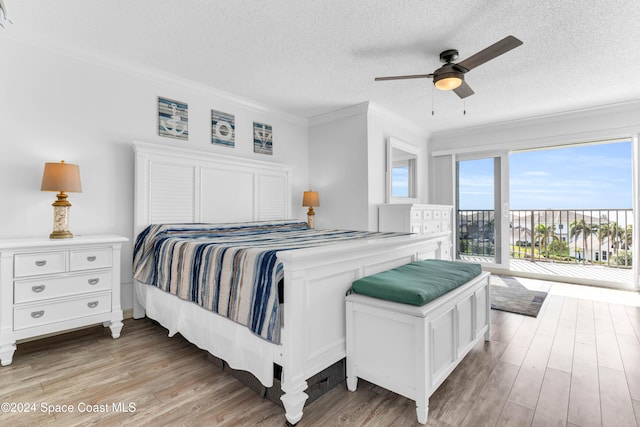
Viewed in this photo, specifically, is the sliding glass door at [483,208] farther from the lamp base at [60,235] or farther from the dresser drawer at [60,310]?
the lamp base at [60,235]

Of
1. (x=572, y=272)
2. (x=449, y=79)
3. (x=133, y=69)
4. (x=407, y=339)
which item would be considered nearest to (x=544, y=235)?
(x=572, y=272)

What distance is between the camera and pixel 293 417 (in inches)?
56.6

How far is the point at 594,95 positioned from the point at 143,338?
5.55 m

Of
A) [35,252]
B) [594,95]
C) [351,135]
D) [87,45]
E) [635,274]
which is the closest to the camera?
[35,252]

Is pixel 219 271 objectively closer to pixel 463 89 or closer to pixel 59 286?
pixel 59 286

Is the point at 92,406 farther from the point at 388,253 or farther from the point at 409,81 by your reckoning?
the point at 409,81

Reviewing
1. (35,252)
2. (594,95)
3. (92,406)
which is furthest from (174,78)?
(594,95)

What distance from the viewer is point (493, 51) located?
2.14 metres

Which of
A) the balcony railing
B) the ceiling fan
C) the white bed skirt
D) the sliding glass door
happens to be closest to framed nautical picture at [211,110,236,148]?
the white bed skirt

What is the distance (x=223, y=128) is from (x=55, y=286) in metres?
2.35

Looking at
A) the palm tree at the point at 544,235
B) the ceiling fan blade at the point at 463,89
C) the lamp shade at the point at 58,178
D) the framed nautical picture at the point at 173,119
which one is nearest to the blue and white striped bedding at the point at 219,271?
the lamp shade at the point at 58,178

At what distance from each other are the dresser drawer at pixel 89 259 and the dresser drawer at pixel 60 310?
228 millimetres

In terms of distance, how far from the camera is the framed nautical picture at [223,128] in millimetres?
3680

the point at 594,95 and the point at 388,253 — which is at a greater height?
the point at 594,95
